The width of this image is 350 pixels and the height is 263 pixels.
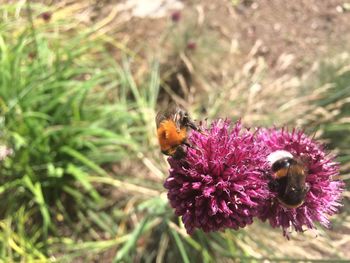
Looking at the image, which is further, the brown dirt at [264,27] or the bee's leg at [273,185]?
the brown dirt at [264,27]

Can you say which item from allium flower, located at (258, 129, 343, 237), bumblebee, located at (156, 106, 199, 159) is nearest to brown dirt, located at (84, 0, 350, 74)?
allium flower, located at (258, 129, 343, 237)

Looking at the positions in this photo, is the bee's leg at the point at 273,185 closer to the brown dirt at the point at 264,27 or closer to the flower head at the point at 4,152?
the flower head at the point at 4,152

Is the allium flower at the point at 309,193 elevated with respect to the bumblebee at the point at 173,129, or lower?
lower

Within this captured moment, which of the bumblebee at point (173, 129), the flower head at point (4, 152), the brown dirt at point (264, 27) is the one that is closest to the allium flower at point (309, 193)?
the bumblebee at point (173, 129)

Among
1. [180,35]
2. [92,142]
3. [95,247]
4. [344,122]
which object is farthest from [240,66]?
[95,247]

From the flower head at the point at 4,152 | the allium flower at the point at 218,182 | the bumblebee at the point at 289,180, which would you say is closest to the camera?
the bumblebee at the point at 289,180

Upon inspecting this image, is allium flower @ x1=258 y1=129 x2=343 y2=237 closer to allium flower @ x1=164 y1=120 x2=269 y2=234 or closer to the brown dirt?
allium flower @ x1=164 y1=120 x2=269 y2=234
